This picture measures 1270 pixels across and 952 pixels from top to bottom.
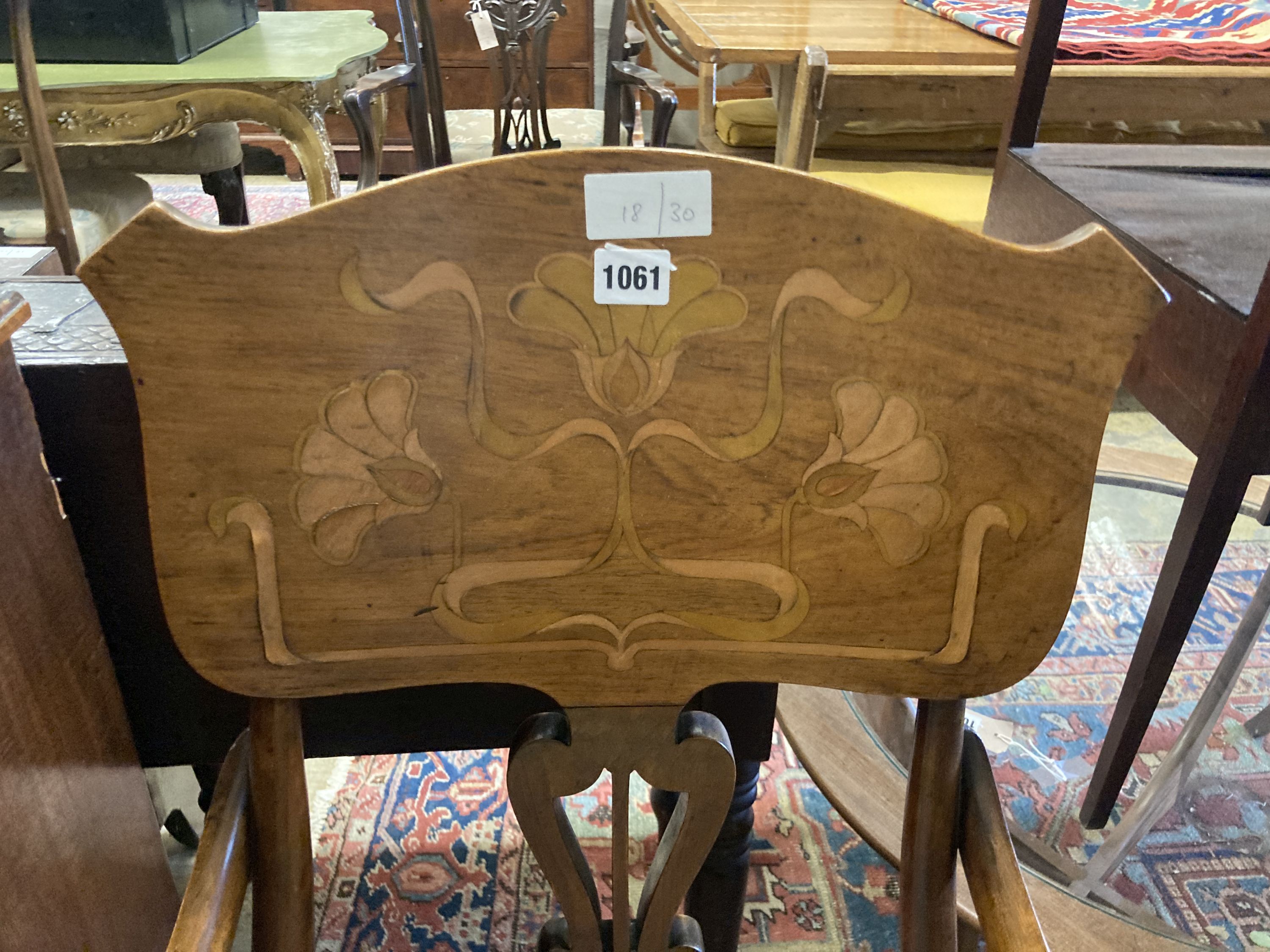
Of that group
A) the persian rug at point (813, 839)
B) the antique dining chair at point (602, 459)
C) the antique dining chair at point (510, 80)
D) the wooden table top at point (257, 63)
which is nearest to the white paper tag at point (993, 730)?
the persian rug at point (813, 839)

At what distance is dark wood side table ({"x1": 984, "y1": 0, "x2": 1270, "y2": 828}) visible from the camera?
580mm

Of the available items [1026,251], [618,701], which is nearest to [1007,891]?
[618,701]

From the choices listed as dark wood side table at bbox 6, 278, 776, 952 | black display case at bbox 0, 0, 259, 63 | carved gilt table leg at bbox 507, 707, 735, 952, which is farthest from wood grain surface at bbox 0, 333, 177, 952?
black display case at bbox 0, 0, 259, 63

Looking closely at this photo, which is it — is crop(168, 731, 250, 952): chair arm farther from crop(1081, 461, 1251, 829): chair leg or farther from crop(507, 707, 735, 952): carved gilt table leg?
crop(1081, 461, 1251, 829): chair leg

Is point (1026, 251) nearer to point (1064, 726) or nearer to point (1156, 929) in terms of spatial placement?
point (1156, 929)

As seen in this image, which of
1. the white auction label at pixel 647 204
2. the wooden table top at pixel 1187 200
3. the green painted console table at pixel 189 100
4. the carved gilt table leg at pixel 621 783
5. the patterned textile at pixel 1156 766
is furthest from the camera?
the green painted console table at pixel 189 100

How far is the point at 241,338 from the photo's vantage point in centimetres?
41

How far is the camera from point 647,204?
38 cm

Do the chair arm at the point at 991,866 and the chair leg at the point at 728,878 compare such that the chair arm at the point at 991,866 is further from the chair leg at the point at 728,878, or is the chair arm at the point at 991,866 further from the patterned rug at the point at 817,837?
the patterned rug at the point at 817,837

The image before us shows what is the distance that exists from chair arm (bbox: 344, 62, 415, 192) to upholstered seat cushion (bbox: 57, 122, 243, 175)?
366 millimetres

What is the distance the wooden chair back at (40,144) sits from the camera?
1.33 metres

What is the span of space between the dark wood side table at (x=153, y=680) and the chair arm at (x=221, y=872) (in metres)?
0.15

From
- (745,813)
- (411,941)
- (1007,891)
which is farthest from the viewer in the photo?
(411,941)

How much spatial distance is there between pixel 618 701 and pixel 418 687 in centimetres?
26
